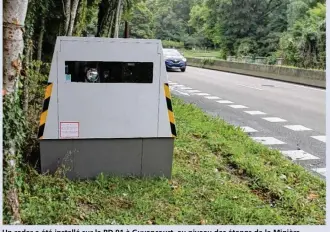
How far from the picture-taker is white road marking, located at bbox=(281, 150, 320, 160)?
6.30 m

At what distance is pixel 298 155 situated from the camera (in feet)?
21.2

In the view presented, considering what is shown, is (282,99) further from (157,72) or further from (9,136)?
(9,136)

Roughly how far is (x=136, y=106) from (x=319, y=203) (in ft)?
6.33

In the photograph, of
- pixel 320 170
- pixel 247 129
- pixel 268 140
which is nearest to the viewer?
pixel 320 170

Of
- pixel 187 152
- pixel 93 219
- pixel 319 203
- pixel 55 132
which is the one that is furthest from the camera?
Answer: pixel 187 152

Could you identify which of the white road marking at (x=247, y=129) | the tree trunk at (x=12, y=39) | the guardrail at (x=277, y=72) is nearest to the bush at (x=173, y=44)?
the guardrail at (x=277, y=72)

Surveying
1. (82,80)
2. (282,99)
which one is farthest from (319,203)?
(282,99)

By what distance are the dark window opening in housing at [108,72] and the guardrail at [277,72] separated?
1451cm

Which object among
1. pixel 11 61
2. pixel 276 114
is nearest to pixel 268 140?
pixel 276 114

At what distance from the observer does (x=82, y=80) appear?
3.96 metres

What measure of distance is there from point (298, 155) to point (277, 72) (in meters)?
15.7

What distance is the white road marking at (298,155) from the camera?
20.7 ft

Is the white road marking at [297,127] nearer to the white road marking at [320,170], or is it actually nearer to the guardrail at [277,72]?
the white road marking at [320,170]

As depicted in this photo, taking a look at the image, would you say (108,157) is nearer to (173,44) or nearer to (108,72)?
(108,72)
